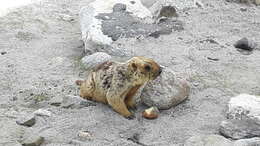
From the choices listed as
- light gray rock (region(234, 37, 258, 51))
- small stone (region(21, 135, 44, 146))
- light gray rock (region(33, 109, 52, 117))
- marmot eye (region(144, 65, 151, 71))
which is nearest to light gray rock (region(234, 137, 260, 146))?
marmot eye (region(144, 65, 151, 71))

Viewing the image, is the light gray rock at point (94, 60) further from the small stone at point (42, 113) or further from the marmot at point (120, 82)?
the small stone at point (42, 113)

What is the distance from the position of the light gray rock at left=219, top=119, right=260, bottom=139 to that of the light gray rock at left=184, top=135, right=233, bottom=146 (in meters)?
0.20

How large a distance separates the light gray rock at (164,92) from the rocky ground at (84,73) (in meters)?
0.10

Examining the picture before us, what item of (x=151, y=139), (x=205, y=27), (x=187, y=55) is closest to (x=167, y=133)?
(x=151, y=139)

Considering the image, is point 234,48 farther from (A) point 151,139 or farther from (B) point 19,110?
(B) point 19,110

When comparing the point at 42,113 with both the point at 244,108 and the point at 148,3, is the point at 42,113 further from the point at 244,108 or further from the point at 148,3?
the point at 148,3

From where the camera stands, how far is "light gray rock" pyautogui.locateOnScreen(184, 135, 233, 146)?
448cm

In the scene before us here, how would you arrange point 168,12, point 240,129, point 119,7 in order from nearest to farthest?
1. point 240,129
2. point 119,7
3. point 168,12

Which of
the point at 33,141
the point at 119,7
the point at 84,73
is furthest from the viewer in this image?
the point at 119,7

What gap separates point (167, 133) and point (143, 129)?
25cm

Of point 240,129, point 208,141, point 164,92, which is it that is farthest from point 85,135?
point 240,129

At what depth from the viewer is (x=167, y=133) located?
488cm

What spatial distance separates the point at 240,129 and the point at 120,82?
4.31 ft

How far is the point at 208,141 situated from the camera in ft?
14.8
